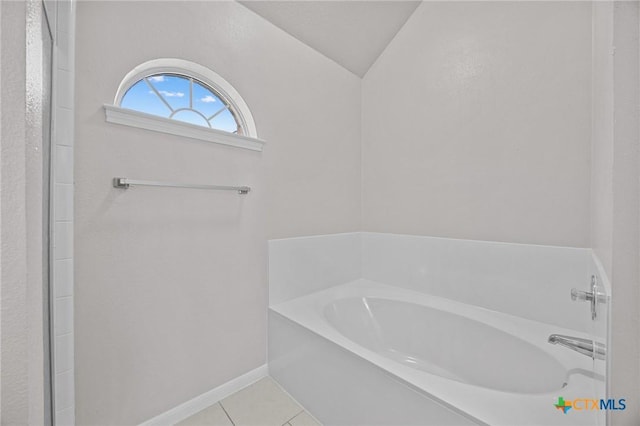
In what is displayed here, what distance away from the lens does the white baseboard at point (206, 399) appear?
145 cm

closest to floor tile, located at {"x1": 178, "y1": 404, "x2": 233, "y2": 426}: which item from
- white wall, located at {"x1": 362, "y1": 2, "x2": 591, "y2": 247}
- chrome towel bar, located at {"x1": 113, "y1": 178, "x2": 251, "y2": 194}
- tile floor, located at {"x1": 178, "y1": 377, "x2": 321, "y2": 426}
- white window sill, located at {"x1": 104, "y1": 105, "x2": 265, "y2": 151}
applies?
tile floor, located at {"x1": 178, "y1": 377, "x2": 321, "y2": 426}

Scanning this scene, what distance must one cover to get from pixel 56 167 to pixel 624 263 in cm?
176

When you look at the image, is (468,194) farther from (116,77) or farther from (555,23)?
(116,77)

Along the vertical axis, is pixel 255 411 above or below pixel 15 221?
below

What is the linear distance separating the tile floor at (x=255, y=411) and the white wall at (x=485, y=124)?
1.45m

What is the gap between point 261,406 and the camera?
1.61 metres

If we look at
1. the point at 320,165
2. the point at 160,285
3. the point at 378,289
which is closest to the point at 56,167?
the point at 160,285

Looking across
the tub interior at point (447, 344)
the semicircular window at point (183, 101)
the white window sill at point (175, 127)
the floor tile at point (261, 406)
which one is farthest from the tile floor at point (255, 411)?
the semicircular window at point (183, 101)

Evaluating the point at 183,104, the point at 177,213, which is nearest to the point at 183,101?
the point at 183,104

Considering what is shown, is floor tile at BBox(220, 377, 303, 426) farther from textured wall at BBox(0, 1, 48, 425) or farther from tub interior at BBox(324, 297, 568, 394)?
textured wall at BBox(0, 1, 48, 425)

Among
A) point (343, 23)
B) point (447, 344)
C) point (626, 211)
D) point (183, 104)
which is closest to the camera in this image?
point (626, 211)

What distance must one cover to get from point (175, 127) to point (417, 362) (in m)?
2.07

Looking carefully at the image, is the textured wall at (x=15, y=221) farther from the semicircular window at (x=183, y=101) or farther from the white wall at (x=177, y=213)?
the semicircular window at (x=183, y=101)

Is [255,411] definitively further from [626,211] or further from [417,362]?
[626,211]
